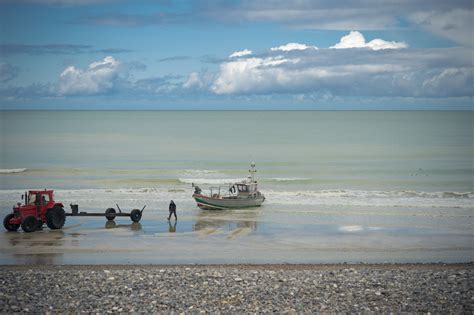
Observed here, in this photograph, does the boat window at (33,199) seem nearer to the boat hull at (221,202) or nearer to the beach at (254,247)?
the beach at (254,247)

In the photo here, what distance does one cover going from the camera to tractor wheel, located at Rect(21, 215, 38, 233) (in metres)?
24.7

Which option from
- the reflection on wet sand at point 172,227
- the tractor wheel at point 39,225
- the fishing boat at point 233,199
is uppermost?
the fishing boat at point 233,199

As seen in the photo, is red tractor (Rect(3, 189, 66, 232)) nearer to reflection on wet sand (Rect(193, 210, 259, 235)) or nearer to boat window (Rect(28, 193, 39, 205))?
boat window (Rect(28, 193, 39, 205))

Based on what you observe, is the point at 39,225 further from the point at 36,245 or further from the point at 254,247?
the point at 254,247

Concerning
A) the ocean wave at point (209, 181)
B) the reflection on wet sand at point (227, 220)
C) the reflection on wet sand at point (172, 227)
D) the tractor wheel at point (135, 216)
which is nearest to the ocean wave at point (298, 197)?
the reflection on wet sand at point (227, 220)

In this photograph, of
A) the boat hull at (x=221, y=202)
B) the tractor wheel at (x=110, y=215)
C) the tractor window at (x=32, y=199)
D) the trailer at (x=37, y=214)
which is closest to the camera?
the trailer at (x=37, y=214)

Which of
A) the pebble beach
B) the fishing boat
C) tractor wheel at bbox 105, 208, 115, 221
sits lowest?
the pebble beach

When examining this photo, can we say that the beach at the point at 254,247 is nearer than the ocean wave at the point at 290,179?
Yes

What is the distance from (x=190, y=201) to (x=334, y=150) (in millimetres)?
51153

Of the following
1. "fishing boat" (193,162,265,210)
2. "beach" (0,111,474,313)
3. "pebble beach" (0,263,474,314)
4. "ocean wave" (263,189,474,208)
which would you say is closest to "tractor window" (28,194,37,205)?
"beach" (0,111,474,313)

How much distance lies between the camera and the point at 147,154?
3036 inches

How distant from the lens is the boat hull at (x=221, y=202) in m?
31.8

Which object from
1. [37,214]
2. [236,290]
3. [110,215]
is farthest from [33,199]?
[236,290]

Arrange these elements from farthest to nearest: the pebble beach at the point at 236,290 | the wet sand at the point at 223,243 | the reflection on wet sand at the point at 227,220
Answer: the reflection on wet sand at the point at 227,220 < the wet sand at the point at 223,243 < the pebble beach at the point at 236,290
